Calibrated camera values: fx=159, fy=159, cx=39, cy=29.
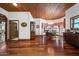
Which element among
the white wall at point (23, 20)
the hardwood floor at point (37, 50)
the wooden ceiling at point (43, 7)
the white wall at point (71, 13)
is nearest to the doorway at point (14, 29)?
the white wall at point (23, 20)

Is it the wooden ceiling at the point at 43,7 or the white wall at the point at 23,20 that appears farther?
the white wall at the point at 23,20

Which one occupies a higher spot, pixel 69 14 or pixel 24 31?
pixel 69 14

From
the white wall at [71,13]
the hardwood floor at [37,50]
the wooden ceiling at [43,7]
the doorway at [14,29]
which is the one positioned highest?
the wooden ceiling at [43,7]

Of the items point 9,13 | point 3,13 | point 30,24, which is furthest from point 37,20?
point 3,13

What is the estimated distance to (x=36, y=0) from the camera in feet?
13.3

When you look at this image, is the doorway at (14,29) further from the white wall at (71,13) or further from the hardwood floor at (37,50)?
the white wall at (71,13)

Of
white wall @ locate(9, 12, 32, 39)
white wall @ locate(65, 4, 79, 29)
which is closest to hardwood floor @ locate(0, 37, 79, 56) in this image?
white wall @ locate(65, 4, 79, 29)

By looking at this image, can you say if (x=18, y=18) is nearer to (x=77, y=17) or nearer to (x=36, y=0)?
(x=77, y=17)

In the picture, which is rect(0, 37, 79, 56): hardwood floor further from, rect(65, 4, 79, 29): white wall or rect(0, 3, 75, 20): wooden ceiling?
rect(0, 3, 75, 20): wooden ceiling

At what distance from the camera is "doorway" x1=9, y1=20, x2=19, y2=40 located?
34.8 feet

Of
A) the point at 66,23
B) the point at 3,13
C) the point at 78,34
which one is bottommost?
the point at 78,34

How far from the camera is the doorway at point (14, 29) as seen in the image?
10.6 metres

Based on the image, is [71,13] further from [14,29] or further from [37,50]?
[14,29]

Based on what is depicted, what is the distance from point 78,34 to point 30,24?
5.53 metres
